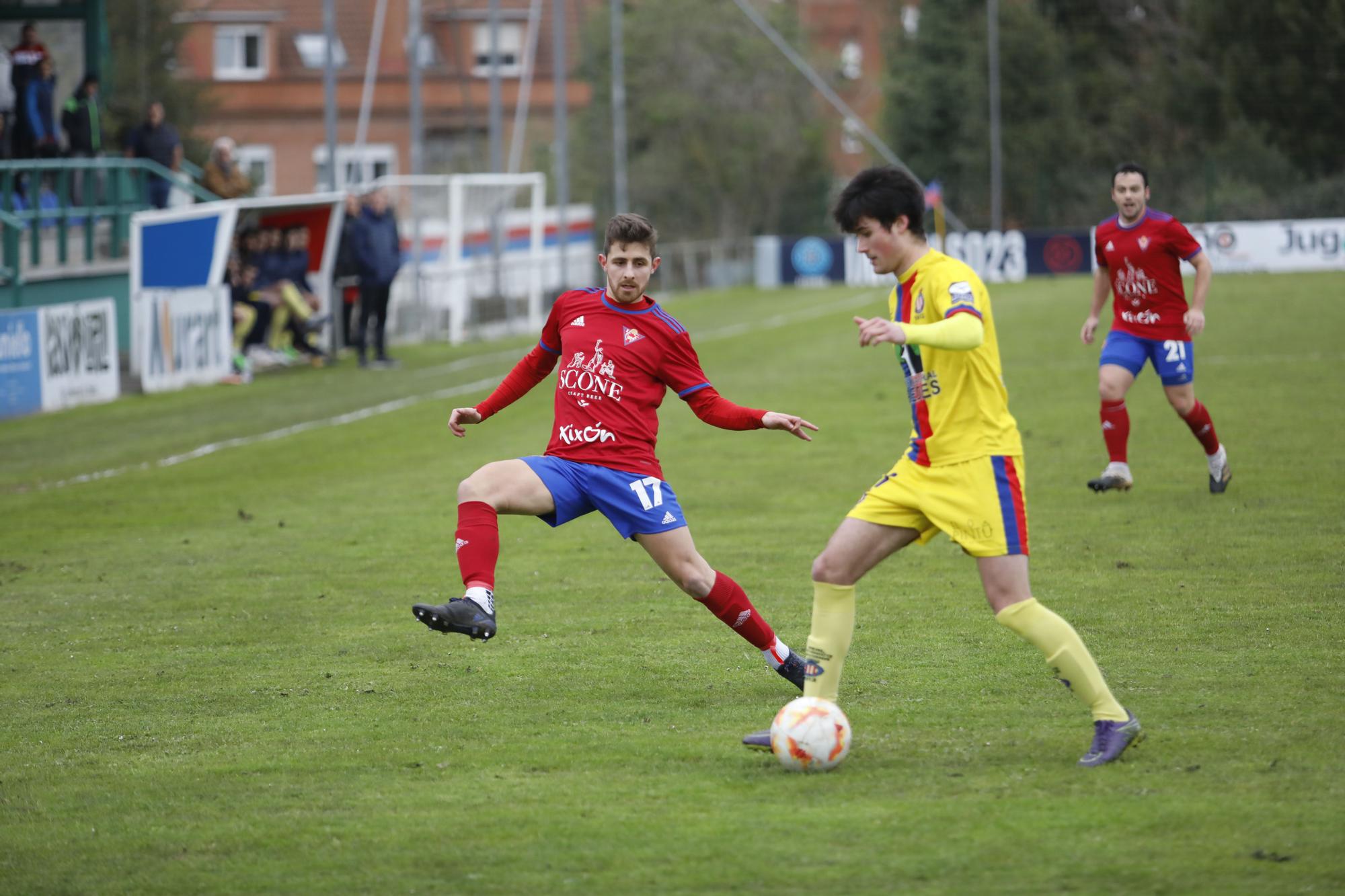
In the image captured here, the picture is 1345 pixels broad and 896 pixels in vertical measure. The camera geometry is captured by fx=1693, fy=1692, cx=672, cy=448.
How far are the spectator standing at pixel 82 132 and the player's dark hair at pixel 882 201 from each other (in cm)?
2204

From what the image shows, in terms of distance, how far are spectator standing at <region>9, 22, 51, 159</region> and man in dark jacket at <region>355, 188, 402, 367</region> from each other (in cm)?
501

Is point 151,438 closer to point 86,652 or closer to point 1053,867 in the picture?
point 86,652

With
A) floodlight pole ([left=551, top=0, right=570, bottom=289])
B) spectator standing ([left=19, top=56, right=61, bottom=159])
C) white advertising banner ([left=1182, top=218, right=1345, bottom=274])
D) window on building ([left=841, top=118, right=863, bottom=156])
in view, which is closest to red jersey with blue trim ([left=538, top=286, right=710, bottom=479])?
spectator standing ([left=19, top=56, right=61, bottom=159])

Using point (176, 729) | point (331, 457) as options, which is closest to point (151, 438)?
point (331, 457)

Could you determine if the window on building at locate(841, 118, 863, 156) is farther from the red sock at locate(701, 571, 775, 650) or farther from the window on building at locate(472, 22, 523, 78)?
the red sock at locate(701, 571, 775, 650)

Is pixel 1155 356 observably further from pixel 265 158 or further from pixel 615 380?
pixel 265 158

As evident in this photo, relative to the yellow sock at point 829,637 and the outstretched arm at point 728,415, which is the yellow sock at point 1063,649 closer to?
the yellow sock at point 829,637

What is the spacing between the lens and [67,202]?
80.8ft

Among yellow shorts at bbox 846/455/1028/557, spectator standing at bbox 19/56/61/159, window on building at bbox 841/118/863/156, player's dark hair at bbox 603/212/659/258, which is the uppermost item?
window on building at bbox 841/118/863/156

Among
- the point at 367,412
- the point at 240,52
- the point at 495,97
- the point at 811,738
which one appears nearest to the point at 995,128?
the point at 495,97

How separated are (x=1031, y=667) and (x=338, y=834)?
3.08 meters

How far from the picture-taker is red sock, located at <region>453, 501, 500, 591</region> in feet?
19.9

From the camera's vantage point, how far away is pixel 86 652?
301 inches

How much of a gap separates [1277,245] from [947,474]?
36999 mm
